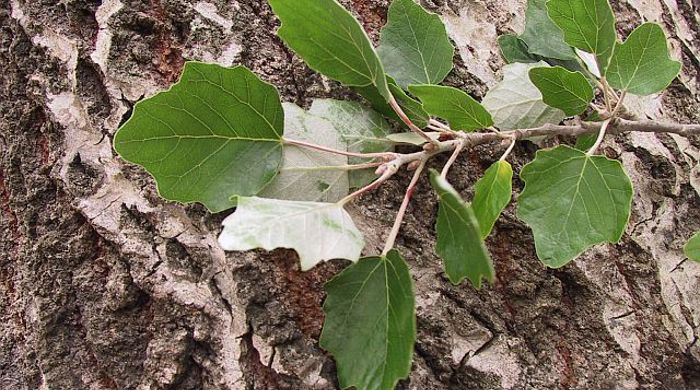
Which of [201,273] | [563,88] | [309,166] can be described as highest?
[563,88]

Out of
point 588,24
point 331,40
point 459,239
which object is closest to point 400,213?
point 459,239

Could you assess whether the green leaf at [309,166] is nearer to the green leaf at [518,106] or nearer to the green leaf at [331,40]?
the green leaf at [331,40]

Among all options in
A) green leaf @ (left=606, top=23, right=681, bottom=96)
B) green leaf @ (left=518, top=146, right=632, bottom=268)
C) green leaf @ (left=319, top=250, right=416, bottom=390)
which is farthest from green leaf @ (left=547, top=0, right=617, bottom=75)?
green leaf @ (left=319, top=250, right=416, bottom=390)

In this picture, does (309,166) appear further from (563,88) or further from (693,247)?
(693,247)

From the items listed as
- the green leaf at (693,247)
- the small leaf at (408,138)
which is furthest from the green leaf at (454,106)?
the green leaf at (693,247)

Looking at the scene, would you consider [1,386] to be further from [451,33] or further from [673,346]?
[673,346]

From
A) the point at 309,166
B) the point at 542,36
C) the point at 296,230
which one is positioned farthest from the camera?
the point at 542,36

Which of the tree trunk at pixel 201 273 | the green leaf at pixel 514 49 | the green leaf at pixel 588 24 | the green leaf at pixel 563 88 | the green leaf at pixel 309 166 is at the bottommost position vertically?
the tree trunk at pixel 201 273
